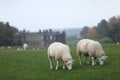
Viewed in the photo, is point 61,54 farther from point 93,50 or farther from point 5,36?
point 5,36

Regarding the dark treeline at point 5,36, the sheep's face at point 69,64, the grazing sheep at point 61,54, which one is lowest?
the sheep's face at point 69,64

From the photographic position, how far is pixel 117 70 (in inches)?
961

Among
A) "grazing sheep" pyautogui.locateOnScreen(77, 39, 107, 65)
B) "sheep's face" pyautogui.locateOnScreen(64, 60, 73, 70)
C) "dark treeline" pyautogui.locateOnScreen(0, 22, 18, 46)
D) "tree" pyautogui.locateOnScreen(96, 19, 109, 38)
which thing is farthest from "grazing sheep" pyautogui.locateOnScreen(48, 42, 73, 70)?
"tree" pyautogui.locateOnScreen(96, 19, 109, 38)

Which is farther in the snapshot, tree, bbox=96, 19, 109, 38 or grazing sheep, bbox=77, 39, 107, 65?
tree, bbox=96, 19, 109, 38

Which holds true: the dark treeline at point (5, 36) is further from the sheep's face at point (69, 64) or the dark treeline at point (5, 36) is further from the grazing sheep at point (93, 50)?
the sheep's face at point (69, 64)

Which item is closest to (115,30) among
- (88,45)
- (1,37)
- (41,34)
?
(1,37)

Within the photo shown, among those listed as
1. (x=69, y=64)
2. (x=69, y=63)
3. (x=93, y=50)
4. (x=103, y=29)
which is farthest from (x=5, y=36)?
(x=69, y=63)

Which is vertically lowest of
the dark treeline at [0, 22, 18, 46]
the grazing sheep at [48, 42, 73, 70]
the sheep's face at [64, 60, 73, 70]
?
the sheep's face at [64, 60, 73, 70]

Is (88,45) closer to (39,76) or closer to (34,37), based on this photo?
(39,76)

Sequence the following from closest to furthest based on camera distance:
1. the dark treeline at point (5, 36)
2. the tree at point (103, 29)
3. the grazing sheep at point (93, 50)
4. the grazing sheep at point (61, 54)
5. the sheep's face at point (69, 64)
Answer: the sheep's face at point (69, 64) < the grazing sheep at point (61, 54) < the grazing sheep at point (93, 50) < the dark treeline at point (5, 36) < the tree at point (103, 29)

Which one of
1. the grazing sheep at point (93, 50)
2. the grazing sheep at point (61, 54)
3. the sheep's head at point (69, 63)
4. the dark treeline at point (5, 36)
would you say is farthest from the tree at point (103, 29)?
the sheep's head at point (69, 63)

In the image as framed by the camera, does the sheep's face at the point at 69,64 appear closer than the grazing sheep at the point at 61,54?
Yes

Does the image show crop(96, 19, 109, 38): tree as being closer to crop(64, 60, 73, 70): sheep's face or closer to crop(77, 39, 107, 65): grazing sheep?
crop(77, 39, 107, 65): grazing sheep

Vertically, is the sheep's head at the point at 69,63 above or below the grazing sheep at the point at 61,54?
below
